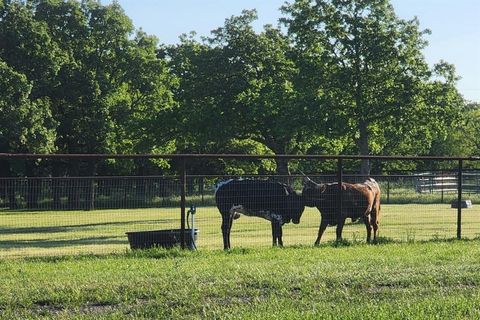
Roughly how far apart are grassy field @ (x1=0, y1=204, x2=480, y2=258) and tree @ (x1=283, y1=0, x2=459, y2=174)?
7012 mm

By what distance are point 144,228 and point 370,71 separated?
16.2 meters

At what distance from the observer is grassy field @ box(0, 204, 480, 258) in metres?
15.4

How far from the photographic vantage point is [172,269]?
10156 mm

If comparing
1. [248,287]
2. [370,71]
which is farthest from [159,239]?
[370,71]

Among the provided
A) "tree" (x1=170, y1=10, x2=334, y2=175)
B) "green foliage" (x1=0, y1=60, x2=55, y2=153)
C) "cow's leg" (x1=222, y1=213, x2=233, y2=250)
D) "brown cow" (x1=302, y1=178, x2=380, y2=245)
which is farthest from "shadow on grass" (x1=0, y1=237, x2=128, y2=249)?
"green foliage" (x1=0, y1=60, x2=55, y2=153)

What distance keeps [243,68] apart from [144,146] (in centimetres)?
860

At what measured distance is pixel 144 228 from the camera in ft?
66.5

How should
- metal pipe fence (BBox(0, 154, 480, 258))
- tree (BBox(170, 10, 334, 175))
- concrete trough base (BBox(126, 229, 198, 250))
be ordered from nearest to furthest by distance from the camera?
concrete trough base (BBox(126, 229, 198, 250)) < metal pipe fence (BBox(0, 154, 480, 258)) < tree (BBox(170, 10, 334, 175))

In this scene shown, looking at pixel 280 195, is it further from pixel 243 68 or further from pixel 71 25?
pixel 71 25

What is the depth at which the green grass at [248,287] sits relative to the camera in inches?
283

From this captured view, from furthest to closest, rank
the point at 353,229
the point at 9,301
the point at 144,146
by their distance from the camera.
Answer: the point at 144,146, the point at 353,229, the point at 9,301

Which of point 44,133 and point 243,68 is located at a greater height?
point 243,68

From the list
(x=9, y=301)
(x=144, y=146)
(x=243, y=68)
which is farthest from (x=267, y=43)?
(x=9, y=301)

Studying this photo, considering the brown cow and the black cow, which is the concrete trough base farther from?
the brown cow
